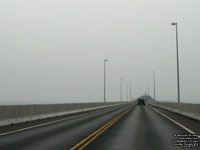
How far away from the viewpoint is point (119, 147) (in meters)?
9.22

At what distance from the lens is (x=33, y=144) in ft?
32.1

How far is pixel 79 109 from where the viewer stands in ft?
115

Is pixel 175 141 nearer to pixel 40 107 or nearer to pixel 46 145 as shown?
pixel 46 145

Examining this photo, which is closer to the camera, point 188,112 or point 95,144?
point 95,144

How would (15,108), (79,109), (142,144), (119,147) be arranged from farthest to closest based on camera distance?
1. (79,109)
2. (15,108)
3. (142,144)
4. (119,147)

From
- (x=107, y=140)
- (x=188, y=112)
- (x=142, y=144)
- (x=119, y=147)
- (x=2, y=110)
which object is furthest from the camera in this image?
(x=188, y=112)

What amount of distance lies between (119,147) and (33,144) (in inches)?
116

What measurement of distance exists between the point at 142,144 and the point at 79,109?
25751 mm

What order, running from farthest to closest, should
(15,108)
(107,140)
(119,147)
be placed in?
(15,108) < (107,140) < (119,147)

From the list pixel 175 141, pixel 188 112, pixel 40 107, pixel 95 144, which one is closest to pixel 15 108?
pixel 40 107

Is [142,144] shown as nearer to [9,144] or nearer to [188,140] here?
[188,140]

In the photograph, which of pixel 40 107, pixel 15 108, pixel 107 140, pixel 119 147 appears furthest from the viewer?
pixel 40 107

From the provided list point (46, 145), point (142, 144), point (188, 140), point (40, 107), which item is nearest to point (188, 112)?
point (40, 107)

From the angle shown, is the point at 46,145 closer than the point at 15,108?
Yes
